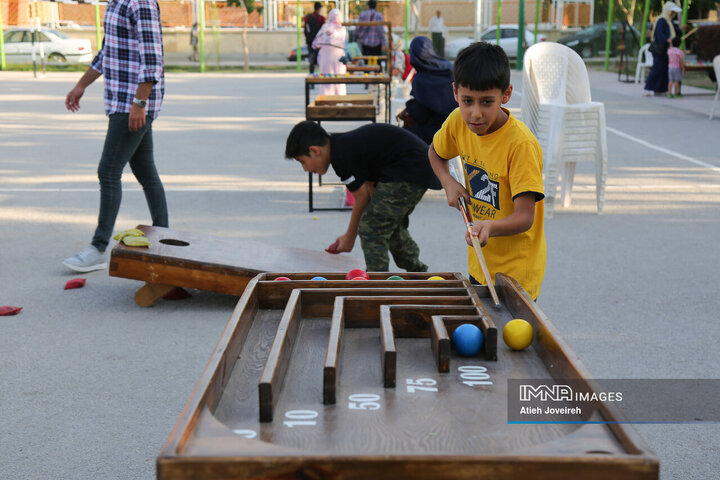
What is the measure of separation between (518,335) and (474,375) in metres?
0.23

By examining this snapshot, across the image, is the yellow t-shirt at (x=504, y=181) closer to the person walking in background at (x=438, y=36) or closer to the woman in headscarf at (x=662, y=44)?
the woman in headscarf at (x=662, y=44)

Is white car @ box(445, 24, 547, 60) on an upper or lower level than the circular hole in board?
upper

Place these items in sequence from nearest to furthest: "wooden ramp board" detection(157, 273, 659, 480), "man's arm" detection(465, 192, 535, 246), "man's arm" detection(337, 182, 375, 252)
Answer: "wooden ramp board" detection(157, 273, 659, 480), "man's arm" detection(465, 192, 535, 246), "man's arm" detection(337, 182, 375, 252)

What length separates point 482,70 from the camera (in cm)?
283

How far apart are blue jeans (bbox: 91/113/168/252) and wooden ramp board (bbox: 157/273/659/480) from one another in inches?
132

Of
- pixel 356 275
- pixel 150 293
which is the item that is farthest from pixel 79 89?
pixel 356 275

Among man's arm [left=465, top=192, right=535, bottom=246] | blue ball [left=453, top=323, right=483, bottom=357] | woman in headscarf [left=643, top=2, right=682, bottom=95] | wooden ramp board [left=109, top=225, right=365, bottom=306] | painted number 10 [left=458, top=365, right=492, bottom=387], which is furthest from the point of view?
woman in headscarf [left=643, top=2, right=682, bottom=95]

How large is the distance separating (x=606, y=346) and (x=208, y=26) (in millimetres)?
36345

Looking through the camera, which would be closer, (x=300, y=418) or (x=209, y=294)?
(x=300, y=418)

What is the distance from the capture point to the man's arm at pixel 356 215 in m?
4.70

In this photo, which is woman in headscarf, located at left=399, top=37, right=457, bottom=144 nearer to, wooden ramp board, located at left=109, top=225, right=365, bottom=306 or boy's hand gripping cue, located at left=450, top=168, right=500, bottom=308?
wooden ramp board, located at left=109, top=225, right=365, bottom=306

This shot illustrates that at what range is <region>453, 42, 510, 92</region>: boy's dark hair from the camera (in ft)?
9.30

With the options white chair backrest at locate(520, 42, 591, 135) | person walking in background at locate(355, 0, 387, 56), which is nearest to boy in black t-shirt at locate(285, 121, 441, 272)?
white chair backrest at locate(520, 42, 591, 135)

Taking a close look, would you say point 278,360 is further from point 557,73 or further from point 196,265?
point 557,73
